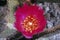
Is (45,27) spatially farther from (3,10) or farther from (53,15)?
(3,10)

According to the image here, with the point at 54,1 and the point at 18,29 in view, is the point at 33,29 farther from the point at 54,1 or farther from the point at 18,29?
the point at 54,1

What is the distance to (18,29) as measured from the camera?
0.87 meters

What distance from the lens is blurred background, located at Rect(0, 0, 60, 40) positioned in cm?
93

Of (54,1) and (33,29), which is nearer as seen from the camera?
(33,29)

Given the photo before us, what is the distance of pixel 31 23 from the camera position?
88cm

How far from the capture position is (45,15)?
37.4 inches

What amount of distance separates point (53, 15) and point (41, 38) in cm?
11

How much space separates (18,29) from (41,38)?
4.5 inches

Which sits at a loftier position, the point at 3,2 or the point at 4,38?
the point at 3,2

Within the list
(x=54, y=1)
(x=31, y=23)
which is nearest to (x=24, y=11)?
(x=31, y=23)

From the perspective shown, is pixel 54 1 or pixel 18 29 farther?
A: pixel 54 1

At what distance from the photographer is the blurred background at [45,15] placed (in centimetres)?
93

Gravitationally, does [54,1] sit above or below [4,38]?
above

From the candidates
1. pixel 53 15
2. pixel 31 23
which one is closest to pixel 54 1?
pixel 53 15
